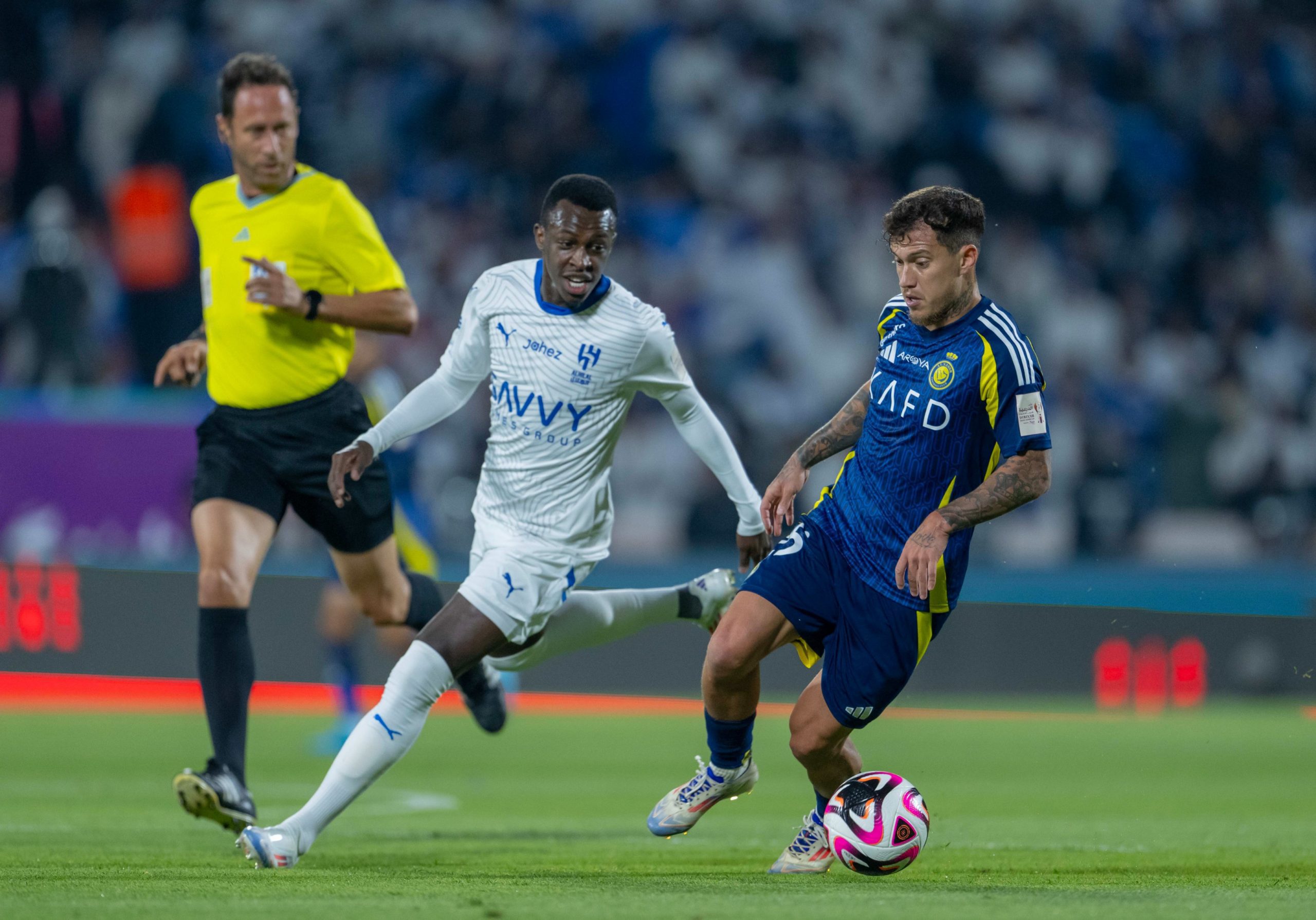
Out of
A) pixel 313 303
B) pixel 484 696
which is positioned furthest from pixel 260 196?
pixel 484 696

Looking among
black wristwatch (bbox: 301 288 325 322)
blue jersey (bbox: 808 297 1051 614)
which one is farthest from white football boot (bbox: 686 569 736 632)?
black wristwatch (bbox: 301 288 325 322)

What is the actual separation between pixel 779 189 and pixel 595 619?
10.7 meters

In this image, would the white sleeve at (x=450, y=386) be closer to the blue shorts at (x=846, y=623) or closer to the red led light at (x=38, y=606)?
the blue shorts at (x=846, y=623)

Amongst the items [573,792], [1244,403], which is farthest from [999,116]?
[573,792]

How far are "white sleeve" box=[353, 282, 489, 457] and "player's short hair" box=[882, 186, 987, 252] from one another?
155cm

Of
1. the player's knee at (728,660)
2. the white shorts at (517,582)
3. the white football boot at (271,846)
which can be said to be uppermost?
the white shorts at (517,582)

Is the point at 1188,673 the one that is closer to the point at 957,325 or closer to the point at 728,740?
the point at 728,740

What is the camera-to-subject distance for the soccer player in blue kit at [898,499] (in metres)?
5.20

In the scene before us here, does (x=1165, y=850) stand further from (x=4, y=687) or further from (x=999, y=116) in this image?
(x=999, y=116)

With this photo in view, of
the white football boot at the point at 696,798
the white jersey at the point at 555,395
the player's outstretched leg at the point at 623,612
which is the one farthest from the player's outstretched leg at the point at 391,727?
the white football boot at the point at 696,798

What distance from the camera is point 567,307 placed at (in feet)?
19.7

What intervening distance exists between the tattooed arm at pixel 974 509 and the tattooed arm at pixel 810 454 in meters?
0.67

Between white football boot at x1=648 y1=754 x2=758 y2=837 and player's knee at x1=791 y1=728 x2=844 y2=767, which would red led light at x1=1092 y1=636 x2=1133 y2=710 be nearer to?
white football boot at x1=648 y1=754 x2=758 y2=837

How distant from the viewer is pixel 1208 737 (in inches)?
471
